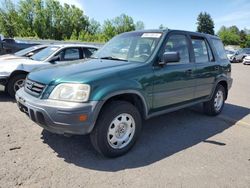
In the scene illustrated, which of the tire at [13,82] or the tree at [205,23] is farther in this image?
the tree at [205,23]

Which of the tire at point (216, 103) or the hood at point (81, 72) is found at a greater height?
the hood at point (81, 72)

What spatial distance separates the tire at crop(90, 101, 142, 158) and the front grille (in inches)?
36.1

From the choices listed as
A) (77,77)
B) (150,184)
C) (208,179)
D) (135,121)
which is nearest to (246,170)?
(208,179)

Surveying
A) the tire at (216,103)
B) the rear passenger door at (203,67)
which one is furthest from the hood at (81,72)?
the tire at (216,103)

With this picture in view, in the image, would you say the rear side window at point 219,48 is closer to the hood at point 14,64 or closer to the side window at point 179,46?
the side window at point 179,46

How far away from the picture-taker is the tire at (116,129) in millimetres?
3584

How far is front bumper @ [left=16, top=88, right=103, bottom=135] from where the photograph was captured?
3283 millimetres

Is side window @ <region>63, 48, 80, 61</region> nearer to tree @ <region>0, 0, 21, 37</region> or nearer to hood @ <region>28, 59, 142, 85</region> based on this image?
hood @ <region>28, 59, 142, 85</region>

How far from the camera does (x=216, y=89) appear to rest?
6074mm

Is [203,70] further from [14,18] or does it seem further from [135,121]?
[14,18]

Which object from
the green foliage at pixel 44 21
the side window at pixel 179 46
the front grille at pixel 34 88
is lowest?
the front grille at pixel 34 88

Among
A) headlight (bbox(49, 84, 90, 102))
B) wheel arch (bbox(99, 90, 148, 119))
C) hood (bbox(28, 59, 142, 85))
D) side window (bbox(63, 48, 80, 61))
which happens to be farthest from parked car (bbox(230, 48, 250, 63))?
headlight (bbox(49, 84, 90, 102))

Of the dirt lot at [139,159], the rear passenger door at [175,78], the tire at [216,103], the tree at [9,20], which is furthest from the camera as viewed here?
the tree at [9,20]

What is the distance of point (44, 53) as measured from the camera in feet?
24.7
